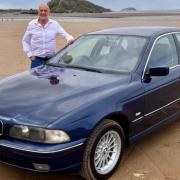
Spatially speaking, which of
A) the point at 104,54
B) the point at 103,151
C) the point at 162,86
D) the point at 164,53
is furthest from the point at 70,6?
the point at 103,151

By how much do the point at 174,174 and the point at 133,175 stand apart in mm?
473

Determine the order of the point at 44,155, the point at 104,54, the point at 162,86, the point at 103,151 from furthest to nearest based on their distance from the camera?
the point at 104,54
the point at 162,86
the point at 103,151
the point at 44,155

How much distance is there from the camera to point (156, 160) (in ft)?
17.3

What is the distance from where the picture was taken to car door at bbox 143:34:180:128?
17.4 feet

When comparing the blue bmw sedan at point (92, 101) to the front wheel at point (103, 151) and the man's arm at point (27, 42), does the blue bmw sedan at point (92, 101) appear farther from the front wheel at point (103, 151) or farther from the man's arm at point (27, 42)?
the man's arm at point (27, 42)

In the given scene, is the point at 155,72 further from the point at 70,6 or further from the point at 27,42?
the point at 70,6

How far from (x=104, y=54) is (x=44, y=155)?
2.06m

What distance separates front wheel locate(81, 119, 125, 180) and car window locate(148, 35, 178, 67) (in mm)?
1181

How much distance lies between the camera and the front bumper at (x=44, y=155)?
4.08m

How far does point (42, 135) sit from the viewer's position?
414cm

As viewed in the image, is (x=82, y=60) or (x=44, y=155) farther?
(x=82, y=60)

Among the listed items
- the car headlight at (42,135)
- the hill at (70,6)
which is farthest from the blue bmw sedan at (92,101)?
the hill at (70,6)

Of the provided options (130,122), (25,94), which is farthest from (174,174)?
(25,94)

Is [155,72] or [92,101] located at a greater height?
[155,72]
